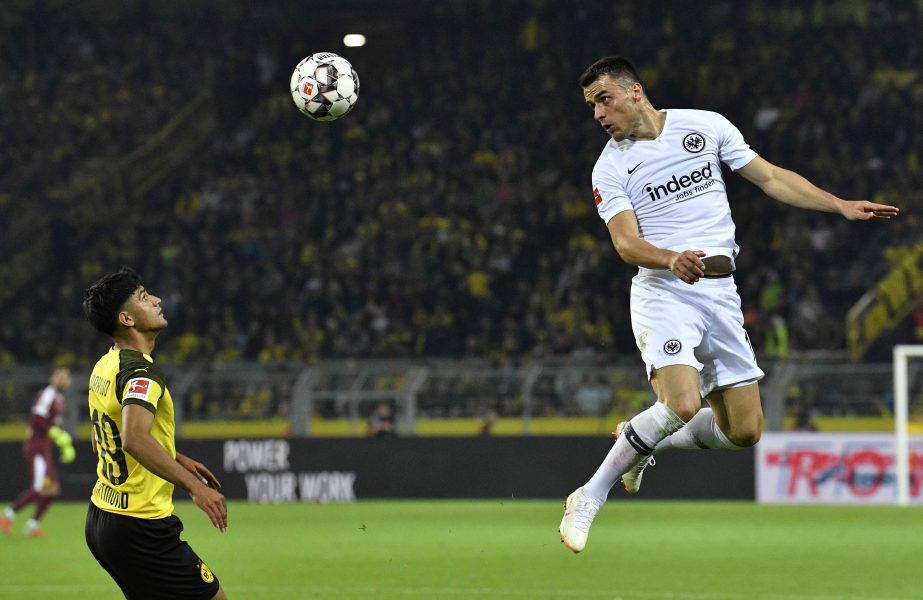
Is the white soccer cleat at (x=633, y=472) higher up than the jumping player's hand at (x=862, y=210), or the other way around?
the jumping player's hand at (x=862, y=210)

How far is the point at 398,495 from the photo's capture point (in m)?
18.1

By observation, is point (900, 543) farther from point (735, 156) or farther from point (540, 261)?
point (540, 261)

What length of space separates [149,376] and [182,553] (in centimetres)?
68

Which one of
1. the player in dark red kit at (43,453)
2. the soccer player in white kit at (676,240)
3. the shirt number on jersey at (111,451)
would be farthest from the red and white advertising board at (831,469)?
the shirt number on jersey at (111,451)

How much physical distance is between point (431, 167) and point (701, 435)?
59.9 feet

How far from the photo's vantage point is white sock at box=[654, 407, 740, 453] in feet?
23.3

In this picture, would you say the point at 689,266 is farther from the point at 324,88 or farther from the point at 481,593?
the point at 481,593

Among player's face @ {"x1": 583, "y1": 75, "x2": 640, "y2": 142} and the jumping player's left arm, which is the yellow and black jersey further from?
the jumping player's left arm

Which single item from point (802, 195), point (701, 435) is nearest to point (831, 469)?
point (701, 435)

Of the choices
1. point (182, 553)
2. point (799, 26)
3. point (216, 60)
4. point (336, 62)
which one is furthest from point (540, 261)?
point (182, 553)

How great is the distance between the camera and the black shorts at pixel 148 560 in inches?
208

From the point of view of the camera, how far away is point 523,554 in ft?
38.6

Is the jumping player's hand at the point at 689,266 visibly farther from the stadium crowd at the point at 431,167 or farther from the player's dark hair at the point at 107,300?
the stadium crowd at the point at 431,167

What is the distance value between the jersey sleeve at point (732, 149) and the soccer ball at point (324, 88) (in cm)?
218
